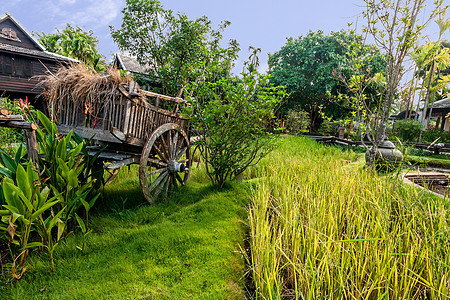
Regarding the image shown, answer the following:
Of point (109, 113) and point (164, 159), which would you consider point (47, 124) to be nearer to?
point (109, 113)

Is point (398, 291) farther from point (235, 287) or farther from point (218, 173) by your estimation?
point (218, 173)

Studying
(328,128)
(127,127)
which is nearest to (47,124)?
(127,127)

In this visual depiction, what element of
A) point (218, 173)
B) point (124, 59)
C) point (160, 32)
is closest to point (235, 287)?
point (218, 173)

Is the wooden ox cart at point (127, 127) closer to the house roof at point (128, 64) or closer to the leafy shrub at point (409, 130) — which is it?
the leafy shrub at point (409, 130)

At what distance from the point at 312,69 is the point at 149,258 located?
58.4 ft

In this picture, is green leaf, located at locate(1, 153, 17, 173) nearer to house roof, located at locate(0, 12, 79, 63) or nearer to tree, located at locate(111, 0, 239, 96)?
tree, located at locate(111, 0, 239, 96)

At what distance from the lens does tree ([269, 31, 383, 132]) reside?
52.2 feet

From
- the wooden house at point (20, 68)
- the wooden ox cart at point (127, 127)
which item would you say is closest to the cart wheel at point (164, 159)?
the wooden ox cart at point (127, 127)

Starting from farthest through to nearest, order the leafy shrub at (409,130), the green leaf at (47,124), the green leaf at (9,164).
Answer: the leafy shrub at (409,130), the green leaf at (47,124), the green leaf at (9,164)

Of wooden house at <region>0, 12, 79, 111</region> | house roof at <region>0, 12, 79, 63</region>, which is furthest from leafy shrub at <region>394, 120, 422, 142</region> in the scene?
house roof at <region>0, 12, 79, 63</region>

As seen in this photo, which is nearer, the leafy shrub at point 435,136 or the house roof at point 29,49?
the house roof at point 29,49

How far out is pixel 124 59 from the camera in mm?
20141

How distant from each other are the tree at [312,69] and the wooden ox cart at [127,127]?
45.0 ft

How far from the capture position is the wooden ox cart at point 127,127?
2928 mm
